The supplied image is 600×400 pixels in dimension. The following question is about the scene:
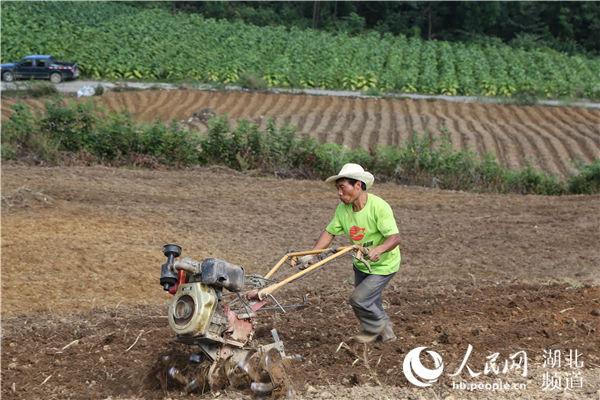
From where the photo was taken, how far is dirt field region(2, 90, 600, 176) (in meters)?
22.5

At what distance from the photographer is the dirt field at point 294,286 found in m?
6.21

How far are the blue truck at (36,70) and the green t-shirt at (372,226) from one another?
3143 cm

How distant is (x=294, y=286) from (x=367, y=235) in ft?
11.3

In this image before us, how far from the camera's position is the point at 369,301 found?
6273 millimetres

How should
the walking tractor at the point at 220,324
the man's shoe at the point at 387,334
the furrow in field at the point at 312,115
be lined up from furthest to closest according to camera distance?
the furrow in field at the point at 312,115, the man's shoe at the point at 387,334, the walking tractor at the point at 220,324

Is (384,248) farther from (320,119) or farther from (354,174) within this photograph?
(320,119)

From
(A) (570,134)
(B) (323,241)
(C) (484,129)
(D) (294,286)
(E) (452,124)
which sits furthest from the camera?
(E) (452,124)

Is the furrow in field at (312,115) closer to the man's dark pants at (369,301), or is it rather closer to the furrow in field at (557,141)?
the furrow in field at (557,141)

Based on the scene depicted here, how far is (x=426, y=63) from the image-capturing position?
135ft

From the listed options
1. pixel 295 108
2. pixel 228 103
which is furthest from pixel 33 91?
pixel 295 108

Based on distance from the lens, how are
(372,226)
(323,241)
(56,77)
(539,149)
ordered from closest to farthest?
(372,226), (323,241), (539,149), (56,77)

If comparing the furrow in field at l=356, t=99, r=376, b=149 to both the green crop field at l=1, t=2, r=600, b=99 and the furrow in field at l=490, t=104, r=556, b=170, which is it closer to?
the furrow in field at l=490, t=104, r=556, b=170

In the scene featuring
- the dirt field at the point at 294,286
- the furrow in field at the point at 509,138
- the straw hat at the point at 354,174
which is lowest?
the furrow in field at the point at 509,138

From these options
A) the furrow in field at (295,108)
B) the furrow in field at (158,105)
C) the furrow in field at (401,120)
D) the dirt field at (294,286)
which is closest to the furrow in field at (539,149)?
the furrow in field at (401,120)
